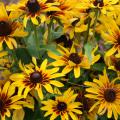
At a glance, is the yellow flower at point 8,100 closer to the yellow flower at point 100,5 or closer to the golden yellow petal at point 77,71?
the golden yellow petal at point 77,71

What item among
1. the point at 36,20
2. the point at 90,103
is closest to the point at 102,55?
the point at 90,103

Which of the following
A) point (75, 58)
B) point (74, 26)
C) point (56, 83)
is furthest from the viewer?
point (74, 26)

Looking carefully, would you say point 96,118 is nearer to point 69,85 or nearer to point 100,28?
point 69,85

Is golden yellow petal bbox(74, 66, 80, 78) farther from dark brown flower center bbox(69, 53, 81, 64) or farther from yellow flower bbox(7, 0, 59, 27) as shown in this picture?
yellow flower bbox(7, 0, 59, 27)

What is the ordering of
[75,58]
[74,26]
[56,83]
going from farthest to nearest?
[74,26] → [75,58] → [56,83]

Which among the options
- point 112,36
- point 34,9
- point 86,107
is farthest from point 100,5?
point 86,107

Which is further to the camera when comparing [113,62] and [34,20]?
[113,62]

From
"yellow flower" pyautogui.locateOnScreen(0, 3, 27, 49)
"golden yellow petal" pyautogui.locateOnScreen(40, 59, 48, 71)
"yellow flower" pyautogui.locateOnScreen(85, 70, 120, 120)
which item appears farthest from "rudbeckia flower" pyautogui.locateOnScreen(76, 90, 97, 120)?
"yellow flower" pyautogui.locateOnScreen(0, 3, 27, 49)

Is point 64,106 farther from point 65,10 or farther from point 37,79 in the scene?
point 65,10
